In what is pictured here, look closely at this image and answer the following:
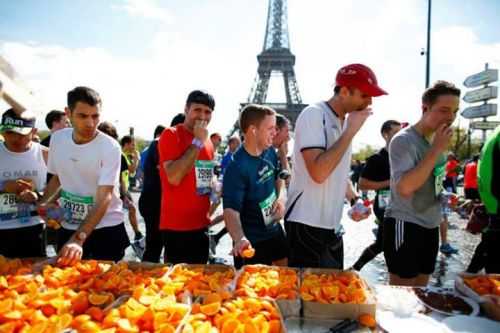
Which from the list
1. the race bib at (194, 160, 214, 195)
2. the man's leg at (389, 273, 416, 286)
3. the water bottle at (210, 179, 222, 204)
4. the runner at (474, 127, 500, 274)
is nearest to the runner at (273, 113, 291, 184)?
the water bottle at (210, 179, 222, 204)

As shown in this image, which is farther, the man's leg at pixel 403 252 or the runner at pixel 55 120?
the runner at pixel 55 120

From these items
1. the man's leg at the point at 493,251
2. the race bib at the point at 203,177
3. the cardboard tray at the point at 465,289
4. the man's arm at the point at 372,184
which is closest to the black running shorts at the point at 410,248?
the cardboard tray at the point at 465,289

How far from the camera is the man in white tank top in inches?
105

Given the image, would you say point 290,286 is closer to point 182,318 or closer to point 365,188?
point 182,318

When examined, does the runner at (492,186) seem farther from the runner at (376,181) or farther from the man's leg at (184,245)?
the man's leg at (184,245)

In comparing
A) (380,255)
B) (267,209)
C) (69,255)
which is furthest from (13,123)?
(380,255)

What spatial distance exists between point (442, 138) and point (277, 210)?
1.16m

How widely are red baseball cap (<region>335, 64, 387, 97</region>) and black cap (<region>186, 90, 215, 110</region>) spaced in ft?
3.24

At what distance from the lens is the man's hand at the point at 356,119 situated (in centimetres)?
217

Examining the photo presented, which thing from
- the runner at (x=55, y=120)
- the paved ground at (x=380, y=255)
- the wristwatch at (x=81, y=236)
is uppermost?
the runner at (x=55, y=120)

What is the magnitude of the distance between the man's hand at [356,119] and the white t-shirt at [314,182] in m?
0.13

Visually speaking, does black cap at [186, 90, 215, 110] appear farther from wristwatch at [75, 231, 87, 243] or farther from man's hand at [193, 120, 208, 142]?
wristwatch at [75, 231, 87, 243]

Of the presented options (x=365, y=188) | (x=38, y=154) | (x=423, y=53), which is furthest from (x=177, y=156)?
(x=423, y=53)

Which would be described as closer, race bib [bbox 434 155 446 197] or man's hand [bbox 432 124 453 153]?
man's hand [bbox 432 124 453 153]
